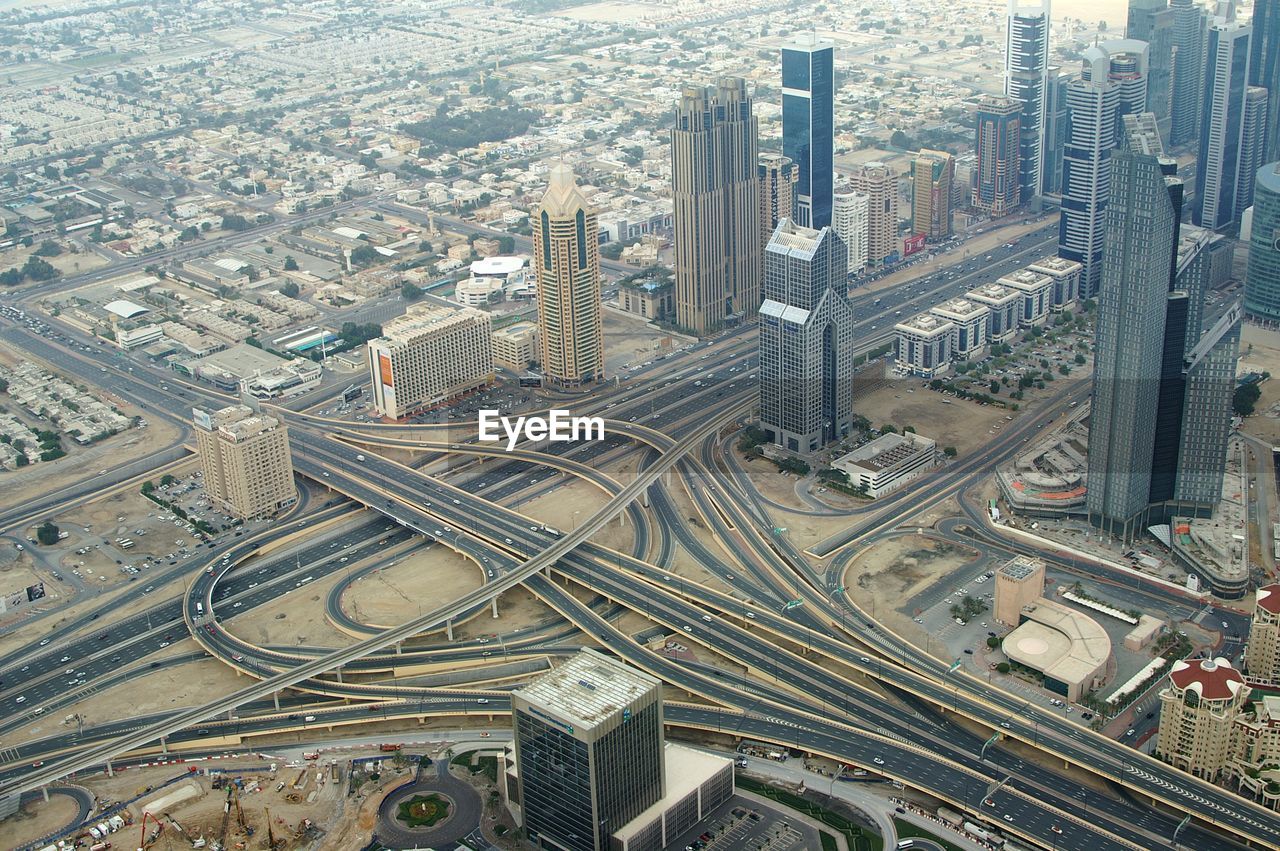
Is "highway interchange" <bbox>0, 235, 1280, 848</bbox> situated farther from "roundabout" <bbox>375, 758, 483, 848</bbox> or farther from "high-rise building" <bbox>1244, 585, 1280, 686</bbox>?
"high-rise building" <bbox>1244, 585, 1280, 686</bbox>

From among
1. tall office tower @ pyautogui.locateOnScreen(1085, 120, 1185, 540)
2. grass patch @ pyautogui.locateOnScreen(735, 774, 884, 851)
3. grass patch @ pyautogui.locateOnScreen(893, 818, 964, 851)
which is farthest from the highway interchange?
tall office tower @ pyautogui.locateOnScreen(1085, 120, 1185, 540)

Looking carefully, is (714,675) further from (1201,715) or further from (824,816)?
(1201,715)

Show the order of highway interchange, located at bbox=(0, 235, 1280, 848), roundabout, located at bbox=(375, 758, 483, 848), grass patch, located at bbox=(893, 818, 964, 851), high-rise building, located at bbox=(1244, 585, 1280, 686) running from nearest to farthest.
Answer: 1. grass patch, located at bbox=(893, 818, 964, 851)
2. roundabout, located at bbox=(375, 758, 483, 848)
3. highway interchange, located at bbox=(0, 235, 1280, 848)
4. high-rise building, located at bbox=(1244, 585, 1280, 686)

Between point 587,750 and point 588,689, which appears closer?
point 587,750

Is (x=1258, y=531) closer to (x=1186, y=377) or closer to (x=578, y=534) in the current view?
(x=1186, y=377)

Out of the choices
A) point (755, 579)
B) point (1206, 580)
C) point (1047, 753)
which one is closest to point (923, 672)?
point (1047, 753)

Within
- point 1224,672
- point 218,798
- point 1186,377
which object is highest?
point 1186,377

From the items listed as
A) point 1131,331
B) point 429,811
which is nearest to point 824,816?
point 429,811
